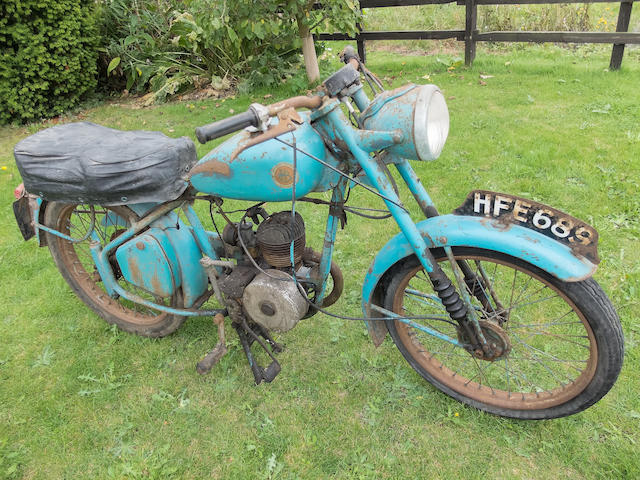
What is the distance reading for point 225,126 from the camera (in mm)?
1503

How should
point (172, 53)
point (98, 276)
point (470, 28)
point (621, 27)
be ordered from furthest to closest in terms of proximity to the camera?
point (172, 53) < point (470, 28) < point (621, 27) < point (98, 276)

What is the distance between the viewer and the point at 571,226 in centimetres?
184

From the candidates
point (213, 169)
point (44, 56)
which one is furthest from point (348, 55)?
point (44, 56)

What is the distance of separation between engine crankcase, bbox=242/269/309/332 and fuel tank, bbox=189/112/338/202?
45 cm

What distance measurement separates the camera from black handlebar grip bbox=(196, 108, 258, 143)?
4.88 feet

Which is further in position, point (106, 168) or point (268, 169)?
point (106, 168)

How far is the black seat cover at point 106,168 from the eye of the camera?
2.18 meters

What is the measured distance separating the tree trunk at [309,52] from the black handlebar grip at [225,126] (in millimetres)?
4558

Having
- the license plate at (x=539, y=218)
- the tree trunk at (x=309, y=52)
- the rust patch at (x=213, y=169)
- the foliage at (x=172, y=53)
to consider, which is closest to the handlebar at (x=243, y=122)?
the rust patch at (x=213, y=169)

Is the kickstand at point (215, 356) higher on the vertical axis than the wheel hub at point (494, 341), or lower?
lower

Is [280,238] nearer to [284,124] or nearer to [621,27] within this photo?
[284,124]

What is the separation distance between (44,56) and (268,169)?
220 inches

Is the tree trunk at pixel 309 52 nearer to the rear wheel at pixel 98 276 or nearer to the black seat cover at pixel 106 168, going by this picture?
the rear wheel at pixel 98 276

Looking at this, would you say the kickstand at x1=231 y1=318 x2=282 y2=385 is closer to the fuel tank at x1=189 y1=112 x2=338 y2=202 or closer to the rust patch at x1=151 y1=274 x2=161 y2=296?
the rust patch at x1=151 y1=274 x2=161 y2=296
